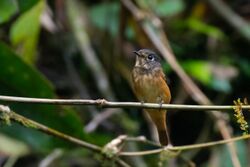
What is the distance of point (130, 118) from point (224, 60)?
921mm

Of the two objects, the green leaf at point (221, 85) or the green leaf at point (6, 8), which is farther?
the green leaf at point (221, 85)

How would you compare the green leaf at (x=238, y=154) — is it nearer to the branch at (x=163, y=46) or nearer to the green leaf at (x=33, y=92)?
the branch at (x=163, y=46)

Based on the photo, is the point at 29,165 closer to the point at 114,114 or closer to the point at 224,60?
the point at 114,114

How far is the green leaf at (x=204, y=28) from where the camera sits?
485 centimetres

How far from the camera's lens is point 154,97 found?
3.15 meters

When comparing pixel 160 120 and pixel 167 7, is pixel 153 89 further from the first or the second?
pixel 167 7

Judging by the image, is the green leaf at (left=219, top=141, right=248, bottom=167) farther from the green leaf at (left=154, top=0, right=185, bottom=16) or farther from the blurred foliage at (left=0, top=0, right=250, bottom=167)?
the green leaf at (left=154, top=0, right=185, bottom=16)

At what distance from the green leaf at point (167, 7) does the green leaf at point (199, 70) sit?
1.44 ft

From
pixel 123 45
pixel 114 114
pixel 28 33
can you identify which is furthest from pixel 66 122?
pixel 123 45

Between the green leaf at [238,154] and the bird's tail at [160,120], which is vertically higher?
the green leaf at [238,154]

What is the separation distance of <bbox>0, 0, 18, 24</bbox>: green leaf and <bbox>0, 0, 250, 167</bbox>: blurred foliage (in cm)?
65

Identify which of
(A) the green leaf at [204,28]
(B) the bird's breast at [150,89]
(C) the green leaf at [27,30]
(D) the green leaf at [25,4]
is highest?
(A) the green leaf at [204,28]

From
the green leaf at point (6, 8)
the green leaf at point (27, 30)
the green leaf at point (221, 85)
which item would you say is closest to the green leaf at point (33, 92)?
the green leaf at point (6, 8)

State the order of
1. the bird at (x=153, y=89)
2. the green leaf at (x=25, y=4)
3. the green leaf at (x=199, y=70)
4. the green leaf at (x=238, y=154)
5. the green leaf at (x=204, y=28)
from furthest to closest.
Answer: the green leaf at (x=204, y=28) → the green leaf at (x=199, y=70) → the green leaf at (x=238, y=154) → the bird at (x=153, y=89) → the green leaf at (x=25, y=4)
